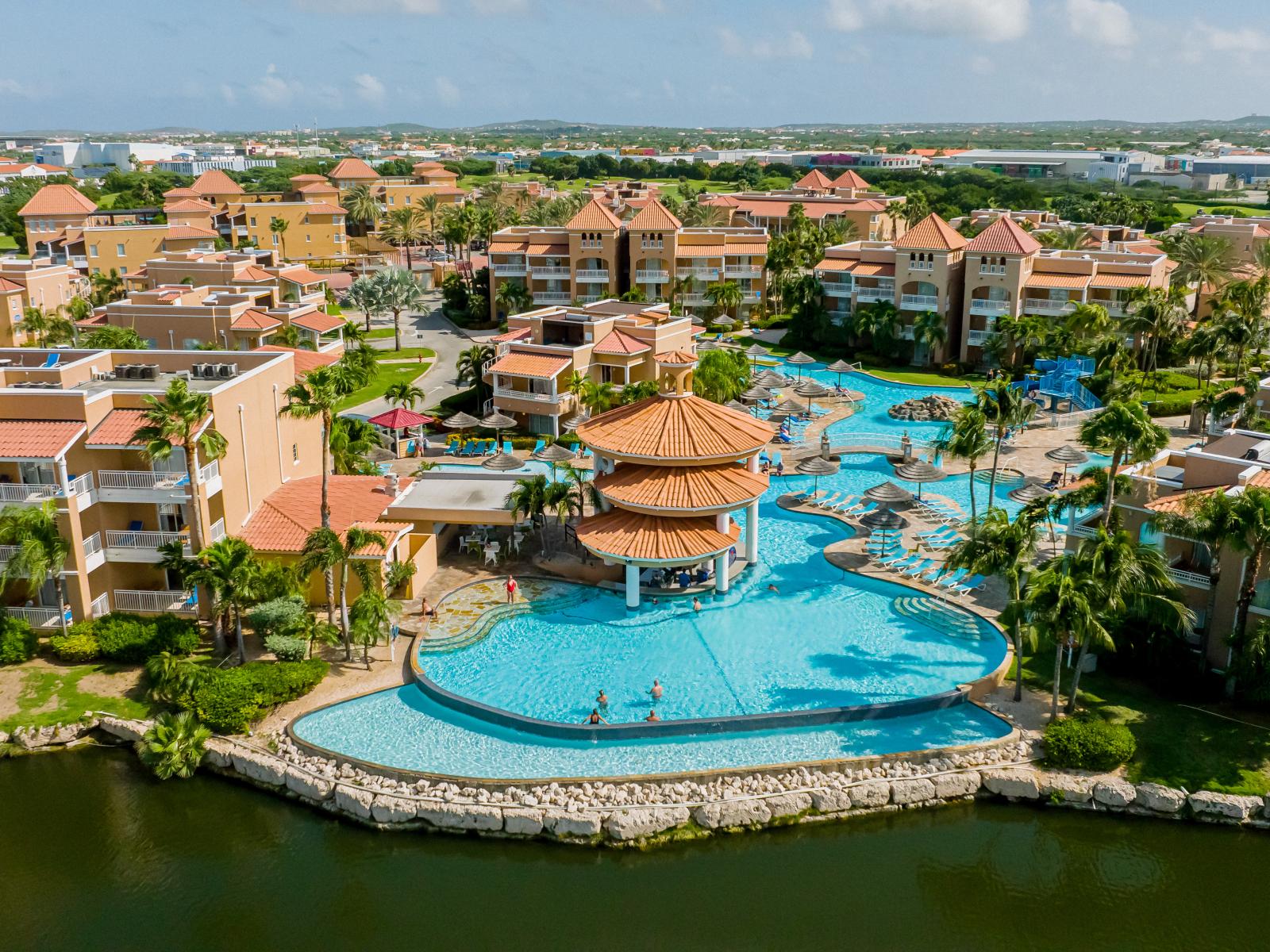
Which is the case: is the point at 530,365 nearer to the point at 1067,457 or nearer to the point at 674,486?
the point at 674,486

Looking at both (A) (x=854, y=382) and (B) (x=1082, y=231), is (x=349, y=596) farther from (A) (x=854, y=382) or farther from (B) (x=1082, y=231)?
(B) (x=1082, y=231)

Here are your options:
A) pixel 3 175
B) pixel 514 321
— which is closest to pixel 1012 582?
pixel 514 321

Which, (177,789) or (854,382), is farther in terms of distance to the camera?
(854,382)

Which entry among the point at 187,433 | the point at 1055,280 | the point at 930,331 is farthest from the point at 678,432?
the point at 1055,280

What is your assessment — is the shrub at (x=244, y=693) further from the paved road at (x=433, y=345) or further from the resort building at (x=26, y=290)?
the resort building at (x=26, y=290)

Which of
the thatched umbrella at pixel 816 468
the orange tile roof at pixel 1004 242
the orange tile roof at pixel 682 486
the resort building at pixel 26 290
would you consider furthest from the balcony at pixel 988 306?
the resort building at pixel 26 290
